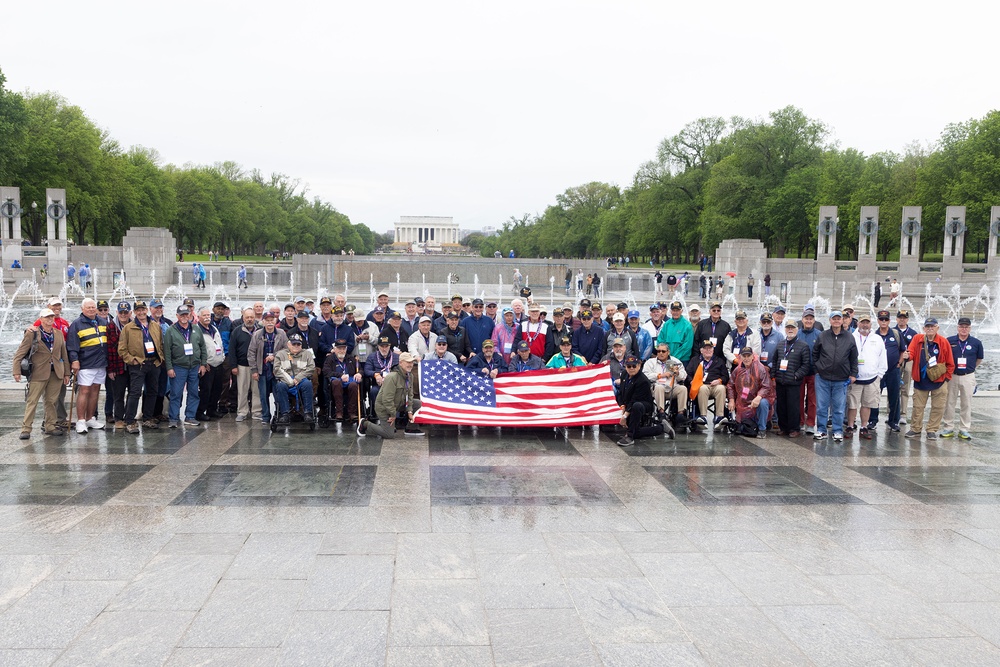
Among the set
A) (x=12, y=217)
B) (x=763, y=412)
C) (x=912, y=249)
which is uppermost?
(x=12, y=217)

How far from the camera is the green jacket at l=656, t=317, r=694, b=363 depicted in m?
12.4

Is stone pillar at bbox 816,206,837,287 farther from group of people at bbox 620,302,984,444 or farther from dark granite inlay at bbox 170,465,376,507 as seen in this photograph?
dark granite inlay at bbox 170,465,376,507

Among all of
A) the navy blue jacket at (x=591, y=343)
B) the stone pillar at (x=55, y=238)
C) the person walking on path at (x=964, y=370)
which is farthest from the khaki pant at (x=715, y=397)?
the stone pillar at (x=55, y=238)

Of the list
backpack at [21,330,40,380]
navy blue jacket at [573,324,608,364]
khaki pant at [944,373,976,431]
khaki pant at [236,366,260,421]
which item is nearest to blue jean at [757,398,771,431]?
navy blue jacket at [573,324,608,364]

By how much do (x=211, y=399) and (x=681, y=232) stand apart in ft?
246

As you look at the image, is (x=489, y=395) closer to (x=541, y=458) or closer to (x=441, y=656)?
(x=541, y=458)

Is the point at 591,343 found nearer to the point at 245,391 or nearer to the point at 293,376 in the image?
the point at 293,376

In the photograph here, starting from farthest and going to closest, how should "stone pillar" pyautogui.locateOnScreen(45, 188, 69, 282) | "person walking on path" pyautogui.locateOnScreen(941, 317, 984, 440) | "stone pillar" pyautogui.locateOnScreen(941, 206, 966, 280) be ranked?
"stone pillar" pyautogui.locateOnScreen(941, 206, 966, 280) → "stone pillar" pyautogui.locateOnScreen(45, 188, 69, 282) → "person walking on path" pyautogui.locateOnScreen(941, 317, 984, 440)

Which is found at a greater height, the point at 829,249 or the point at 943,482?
the point at 829,249

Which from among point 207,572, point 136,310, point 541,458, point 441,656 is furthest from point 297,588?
point 136,310

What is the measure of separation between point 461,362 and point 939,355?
275 inches

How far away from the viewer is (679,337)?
12.5m

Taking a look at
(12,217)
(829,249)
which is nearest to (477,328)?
(829,249)

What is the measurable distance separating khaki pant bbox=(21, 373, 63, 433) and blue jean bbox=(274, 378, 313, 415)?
2.90m
